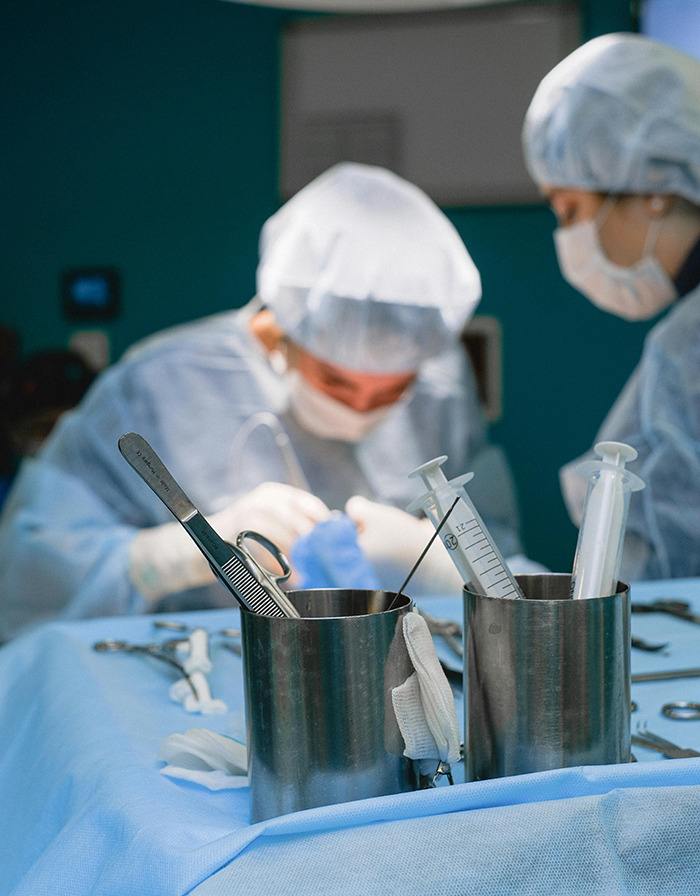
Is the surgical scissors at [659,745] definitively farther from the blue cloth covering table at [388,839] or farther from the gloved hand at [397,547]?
the gloved hand at [397,547]

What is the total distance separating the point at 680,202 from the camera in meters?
1.83

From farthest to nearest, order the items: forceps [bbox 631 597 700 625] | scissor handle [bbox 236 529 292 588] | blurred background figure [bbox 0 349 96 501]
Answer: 1. blurred background figure [bbox 0 349 96 501]
2. forceps [bbox 631 597 700 625]
3. scissor handle [bbox 236 529 292 588]

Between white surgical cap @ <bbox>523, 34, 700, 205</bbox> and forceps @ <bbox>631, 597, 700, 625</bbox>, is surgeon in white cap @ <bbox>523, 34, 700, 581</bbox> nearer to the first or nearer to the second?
white surgical cap @ <bbox>523, 34, 700, 205</bbox>

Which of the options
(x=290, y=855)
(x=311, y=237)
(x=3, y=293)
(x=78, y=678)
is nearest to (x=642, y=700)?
(x=290, y=855)

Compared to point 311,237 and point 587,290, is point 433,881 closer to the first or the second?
point 311,237

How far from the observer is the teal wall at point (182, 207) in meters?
2.74

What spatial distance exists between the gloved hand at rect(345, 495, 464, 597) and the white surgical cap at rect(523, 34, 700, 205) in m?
0.84

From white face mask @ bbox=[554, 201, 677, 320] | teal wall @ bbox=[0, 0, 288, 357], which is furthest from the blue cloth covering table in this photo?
teal wall @ bbox=[0, 0, 288, 357]

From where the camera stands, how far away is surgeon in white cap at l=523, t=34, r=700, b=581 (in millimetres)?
1729

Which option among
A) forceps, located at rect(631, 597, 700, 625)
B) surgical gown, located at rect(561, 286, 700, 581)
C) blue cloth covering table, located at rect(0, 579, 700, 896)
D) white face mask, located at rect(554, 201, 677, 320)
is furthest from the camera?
white face mask, located at rect(554, 201, 677, 320)

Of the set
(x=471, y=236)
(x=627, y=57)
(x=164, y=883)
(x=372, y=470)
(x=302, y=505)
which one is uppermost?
(x=627, y=57)

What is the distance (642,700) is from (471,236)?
2200mm

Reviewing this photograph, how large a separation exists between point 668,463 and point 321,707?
141 centimetres

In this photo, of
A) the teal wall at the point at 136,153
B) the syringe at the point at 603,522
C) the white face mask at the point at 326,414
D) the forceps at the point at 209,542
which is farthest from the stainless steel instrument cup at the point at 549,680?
the teal wall at the point at 136,153
